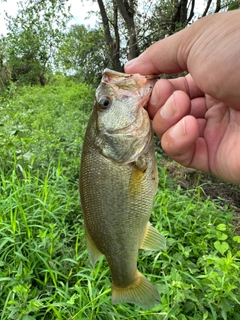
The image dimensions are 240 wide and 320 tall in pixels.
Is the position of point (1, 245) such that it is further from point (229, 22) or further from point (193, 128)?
point (229, 22)

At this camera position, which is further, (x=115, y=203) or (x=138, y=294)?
(x=138, y=294)

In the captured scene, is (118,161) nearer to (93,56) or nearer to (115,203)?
(115,203)

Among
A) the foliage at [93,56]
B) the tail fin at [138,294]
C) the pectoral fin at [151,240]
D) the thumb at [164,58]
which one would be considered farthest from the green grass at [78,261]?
the foliage at [93,56]

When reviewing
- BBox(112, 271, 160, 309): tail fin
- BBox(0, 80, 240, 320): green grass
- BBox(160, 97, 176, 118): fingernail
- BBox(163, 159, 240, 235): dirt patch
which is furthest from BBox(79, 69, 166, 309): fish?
BBox(163, 159, 240, 235): dirt patch

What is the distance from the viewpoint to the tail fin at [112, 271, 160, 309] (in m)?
1.77

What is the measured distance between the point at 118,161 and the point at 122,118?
0.22 meters

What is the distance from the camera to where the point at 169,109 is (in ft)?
5.66

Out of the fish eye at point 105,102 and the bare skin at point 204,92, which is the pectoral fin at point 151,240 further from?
the fish eye at point 105,102

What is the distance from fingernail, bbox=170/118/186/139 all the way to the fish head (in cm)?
A: 17

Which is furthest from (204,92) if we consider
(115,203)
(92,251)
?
(92,251)

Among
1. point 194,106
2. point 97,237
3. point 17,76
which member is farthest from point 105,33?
point 17,76

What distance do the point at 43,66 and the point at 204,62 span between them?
2873 cm

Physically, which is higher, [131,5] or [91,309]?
[131,5]

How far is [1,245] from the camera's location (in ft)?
8.50
